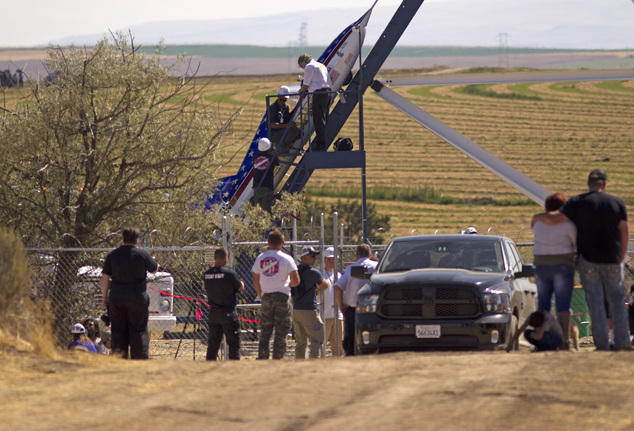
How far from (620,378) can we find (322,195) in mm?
43495

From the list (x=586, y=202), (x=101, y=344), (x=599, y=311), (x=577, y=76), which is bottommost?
(x=101, y=344)

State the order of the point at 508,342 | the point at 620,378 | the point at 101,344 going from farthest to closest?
the point at 101,344 < the point at 508,342 < the point at 620,378

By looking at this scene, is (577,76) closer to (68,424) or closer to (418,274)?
(418,274)

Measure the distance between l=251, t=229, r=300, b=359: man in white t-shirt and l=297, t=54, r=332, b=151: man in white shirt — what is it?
8.96 m

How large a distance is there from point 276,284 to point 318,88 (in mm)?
9550

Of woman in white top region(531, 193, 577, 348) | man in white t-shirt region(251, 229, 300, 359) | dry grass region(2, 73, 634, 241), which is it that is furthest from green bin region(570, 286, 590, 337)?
dry grass region(2, 73, 634, 241)

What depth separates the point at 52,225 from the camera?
52.2 ft

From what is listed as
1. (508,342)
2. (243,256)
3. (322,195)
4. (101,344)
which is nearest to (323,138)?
(243,256)

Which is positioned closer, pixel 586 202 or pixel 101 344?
pixel 586 202

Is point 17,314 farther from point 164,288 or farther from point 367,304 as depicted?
point 164,288

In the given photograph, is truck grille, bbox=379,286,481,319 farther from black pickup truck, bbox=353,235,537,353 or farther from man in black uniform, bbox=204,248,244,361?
man in black uniform, bbox=204,248,244,361

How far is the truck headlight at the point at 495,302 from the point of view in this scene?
34.8 ft

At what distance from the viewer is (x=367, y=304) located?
35.9 ft

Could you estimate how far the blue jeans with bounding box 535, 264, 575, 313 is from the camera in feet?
33.2
